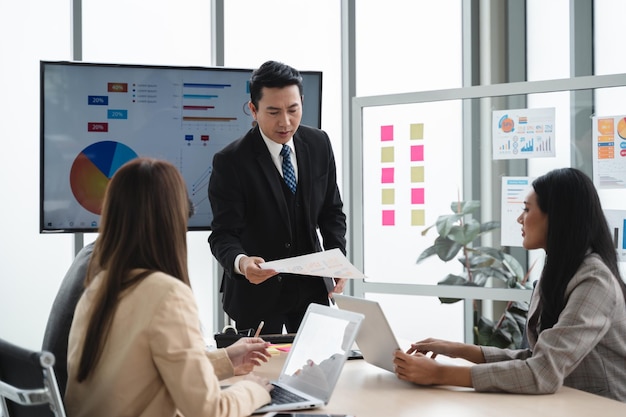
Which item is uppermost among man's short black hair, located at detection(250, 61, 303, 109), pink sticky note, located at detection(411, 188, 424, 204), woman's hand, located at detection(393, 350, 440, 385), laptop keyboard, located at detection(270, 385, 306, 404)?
man's short black hair, located at detection(250, 61, 303, 109)

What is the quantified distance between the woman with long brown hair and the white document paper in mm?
659

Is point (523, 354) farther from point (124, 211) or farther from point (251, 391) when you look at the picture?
point (124, 211)

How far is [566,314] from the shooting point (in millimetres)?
2039

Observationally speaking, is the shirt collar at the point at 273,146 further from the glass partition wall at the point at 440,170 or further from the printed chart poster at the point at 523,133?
the printed chart poster at the point at 523,133

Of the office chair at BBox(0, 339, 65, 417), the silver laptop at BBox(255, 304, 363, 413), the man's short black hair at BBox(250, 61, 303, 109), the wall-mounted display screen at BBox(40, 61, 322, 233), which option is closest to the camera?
the office chair at BBox(0, 339, 65, 417)

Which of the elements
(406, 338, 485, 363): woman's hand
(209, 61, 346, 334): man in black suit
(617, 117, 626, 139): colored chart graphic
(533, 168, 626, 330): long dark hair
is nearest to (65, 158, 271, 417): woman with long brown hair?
(406, 338, 485, 363): woman's hand

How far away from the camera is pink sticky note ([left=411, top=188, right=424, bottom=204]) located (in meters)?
4.38

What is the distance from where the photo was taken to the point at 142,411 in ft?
5.34

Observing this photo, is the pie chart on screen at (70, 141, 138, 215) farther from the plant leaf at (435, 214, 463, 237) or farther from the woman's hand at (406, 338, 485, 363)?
the woman's hand at (406, 338, 485, 363)

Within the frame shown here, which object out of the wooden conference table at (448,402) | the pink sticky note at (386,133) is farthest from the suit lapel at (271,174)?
the pink sticky note at (386,133)

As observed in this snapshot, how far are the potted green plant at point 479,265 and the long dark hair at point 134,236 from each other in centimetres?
278

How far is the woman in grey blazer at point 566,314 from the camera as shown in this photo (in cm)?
200

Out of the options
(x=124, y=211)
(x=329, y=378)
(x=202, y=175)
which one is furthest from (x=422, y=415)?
(x=202, y=175)

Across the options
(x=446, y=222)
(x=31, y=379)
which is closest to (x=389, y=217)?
(x=446, y=222)
